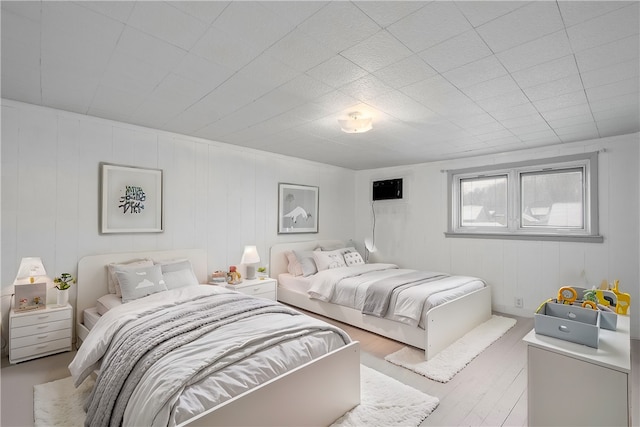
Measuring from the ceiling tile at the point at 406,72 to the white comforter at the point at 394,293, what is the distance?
6.88ft

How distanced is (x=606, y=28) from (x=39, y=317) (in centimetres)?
457

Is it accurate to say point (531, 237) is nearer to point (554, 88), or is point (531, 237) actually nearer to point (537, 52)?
point (554, 88)

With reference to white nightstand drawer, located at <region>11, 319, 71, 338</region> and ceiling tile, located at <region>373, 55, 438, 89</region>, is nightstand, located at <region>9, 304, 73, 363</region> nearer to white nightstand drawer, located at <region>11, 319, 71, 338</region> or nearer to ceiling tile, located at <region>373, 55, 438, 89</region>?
white nightstand drawer, located at <region>11, 319, 71, 338</region>

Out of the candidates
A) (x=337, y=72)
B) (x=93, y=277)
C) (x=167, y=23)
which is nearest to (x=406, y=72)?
(x=337, y=72)

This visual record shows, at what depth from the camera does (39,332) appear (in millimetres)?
2725

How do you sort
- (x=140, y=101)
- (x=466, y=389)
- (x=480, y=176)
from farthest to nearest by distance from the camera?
(x=480, y=176) < (x=140, y=101) < (x=466, y=389)

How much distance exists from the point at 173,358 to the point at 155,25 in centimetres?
180

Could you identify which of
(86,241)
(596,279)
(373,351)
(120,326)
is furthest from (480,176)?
(86,241)

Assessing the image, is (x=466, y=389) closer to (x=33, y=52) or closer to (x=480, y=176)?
(x=480, y=176)

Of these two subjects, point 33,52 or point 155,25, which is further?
point 33,52

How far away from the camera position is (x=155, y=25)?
1.63 metres

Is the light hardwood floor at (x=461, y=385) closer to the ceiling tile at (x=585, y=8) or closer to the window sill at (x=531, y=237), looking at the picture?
the window sill at (x=531, y=237)

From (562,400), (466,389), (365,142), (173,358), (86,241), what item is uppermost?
(365,142)

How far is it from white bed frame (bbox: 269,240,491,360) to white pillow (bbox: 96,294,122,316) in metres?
2.13
